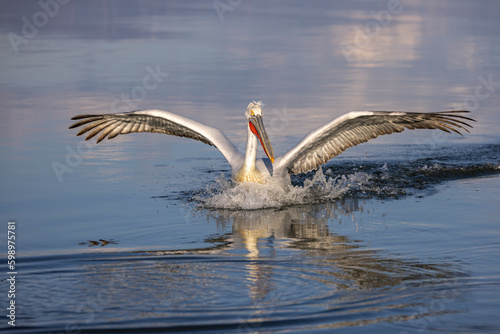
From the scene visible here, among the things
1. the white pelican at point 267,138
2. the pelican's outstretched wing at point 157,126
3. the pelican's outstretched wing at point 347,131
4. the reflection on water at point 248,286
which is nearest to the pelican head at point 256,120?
the white pelican at point 267,138

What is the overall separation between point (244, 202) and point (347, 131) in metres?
1.82

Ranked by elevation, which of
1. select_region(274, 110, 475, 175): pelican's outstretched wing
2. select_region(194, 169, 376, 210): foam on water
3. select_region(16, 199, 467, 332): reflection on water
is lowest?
select_region(16, 199, 467, 332): reflection on water

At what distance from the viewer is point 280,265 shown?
742cm

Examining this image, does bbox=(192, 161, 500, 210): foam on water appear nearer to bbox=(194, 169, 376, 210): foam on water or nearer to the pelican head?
bbox=(194, 169, 376, 210): foam on water

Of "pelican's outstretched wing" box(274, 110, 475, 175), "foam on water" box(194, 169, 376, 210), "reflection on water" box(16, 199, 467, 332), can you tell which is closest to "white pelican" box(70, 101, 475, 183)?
"pelican's outstretched wing" box(274, 110, 475, 175)

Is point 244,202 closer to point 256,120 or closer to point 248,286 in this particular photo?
point 256,120

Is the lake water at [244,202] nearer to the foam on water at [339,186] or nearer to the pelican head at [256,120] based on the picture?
the foam on water at [339,186]

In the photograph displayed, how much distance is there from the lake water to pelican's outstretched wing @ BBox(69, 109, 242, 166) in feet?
1.72

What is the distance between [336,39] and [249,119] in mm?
14185

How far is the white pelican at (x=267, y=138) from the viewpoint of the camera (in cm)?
1045

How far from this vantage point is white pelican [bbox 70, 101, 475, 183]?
411 inches

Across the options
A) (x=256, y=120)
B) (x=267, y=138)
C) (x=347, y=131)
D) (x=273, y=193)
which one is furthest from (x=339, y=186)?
(x=256, y=120)

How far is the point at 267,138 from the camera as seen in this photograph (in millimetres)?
10664

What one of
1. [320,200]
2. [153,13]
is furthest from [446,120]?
[153,13]
